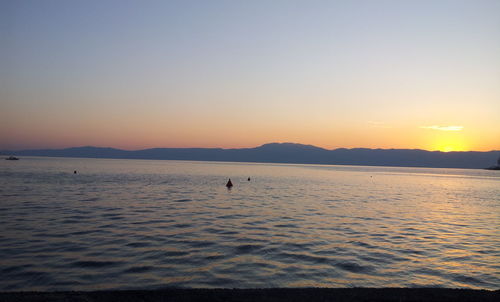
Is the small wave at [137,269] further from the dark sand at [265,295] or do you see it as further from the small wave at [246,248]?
the small wave at [246,248]

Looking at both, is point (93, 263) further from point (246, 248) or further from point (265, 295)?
point (265, 295)

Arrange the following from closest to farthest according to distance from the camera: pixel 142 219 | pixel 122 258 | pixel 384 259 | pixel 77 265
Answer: pixel 77 265, pixel 122 258, pixel 384 259, pixel 142 219

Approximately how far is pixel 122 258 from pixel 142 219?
33.5 ft

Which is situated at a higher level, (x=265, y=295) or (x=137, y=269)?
(x=265, y=295)

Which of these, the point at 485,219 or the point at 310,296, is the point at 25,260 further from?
the point at 485,219

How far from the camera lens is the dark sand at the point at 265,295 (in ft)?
27.3

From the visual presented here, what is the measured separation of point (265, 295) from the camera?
8.80 metres

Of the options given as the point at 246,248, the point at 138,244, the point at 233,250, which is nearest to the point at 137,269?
the point at 138,244

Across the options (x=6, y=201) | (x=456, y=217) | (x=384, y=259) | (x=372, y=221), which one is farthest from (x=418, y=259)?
(x=6, y=201)

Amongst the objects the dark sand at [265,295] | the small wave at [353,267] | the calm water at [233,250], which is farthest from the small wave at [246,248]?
the dark sand at [265,295]

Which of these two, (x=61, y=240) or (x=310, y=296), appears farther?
(x=61, y=240)

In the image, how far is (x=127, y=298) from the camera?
8.38m

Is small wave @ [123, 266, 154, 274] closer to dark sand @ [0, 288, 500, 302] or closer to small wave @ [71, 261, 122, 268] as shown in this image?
small wave @ [71, 261, 122, 268]

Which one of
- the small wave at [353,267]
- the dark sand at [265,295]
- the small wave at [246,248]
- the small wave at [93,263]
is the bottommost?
the small wave at [246,248]
